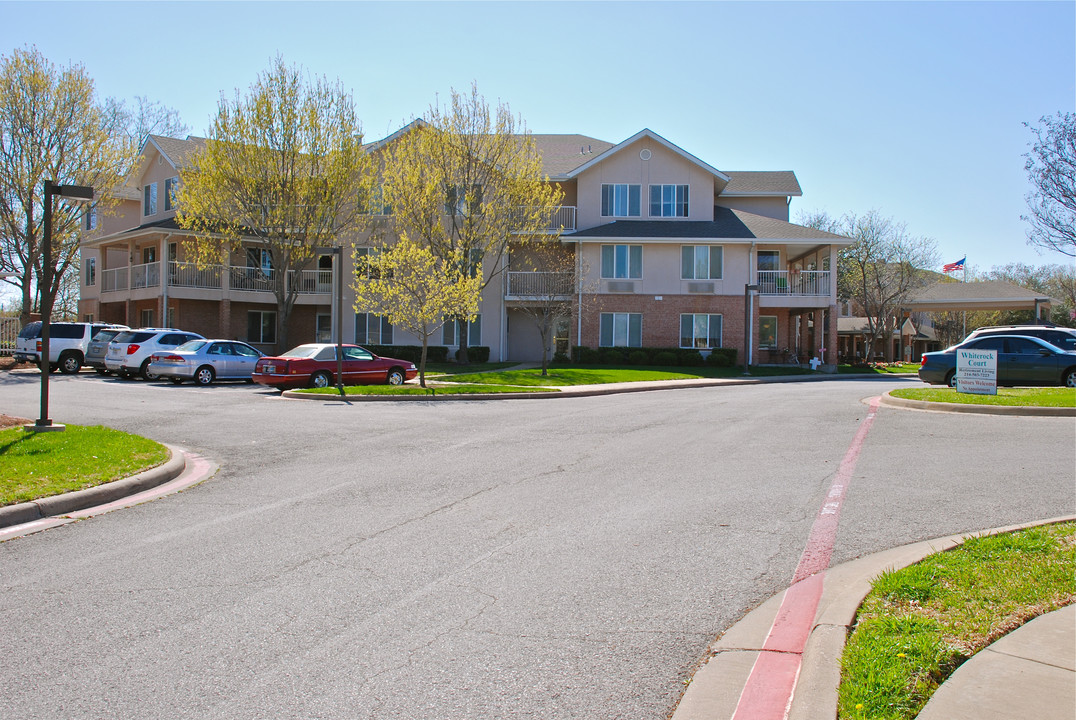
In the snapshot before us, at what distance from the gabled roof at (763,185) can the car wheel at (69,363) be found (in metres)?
29.6

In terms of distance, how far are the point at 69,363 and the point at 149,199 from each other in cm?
1506

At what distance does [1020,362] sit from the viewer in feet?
66.9

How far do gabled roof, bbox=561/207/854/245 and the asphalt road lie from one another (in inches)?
893

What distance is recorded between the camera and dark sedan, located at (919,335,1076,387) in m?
20.0

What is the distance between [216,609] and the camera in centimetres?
486

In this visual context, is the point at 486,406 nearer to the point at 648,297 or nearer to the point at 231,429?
the point at 231,429

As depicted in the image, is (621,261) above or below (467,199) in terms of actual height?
below

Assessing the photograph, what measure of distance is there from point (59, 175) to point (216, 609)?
3262cm

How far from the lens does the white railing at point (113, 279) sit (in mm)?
38188

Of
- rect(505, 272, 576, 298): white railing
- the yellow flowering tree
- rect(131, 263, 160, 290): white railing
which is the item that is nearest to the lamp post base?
the yellow flowering tree

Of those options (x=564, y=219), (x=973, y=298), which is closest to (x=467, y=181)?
(x=564, y=219)

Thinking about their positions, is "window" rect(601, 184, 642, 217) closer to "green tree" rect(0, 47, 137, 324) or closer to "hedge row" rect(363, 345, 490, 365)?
"hedge row" rect(363, 345, 490, 365)

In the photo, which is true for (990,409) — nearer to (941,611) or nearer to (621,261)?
(941,611)

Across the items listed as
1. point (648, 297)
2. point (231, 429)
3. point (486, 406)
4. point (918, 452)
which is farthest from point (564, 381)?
point (918, 452)
